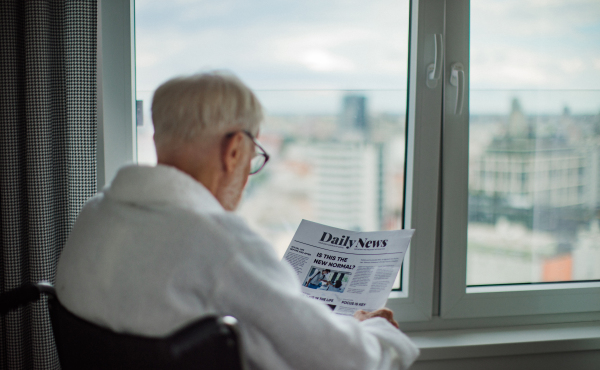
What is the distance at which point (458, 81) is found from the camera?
58.8 inches

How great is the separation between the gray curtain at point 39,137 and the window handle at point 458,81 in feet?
3.67

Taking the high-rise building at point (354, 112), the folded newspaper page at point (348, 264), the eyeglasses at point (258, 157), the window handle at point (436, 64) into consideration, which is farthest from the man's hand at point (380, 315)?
the window handle at point (436, 64)

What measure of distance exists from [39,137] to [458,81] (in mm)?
1285

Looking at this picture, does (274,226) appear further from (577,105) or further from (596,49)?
(596,49)

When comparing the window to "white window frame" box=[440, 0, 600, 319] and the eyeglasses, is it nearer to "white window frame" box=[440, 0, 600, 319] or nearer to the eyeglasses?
"white window frame" box=[440, 0, 600, 319]

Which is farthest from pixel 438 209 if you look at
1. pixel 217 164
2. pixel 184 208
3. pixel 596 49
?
pixel 184 208

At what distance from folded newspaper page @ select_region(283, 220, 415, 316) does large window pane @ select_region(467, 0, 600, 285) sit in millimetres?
645

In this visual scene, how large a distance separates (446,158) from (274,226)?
638 mm

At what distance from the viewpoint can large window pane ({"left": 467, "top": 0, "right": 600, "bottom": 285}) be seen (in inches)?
61.6

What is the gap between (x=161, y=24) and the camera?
56.9 inches

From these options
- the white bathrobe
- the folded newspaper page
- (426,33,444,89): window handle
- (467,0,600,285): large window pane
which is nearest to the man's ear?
the white bathrobe

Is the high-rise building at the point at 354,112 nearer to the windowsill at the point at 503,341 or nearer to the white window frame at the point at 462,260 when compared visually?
the white window frame at the point at 462,260

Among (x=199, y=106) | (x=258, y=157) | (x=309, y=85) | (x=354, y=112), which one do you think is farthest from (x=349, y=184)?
(x=199, y=106)

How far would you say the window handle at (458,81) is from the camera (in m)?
1.49
